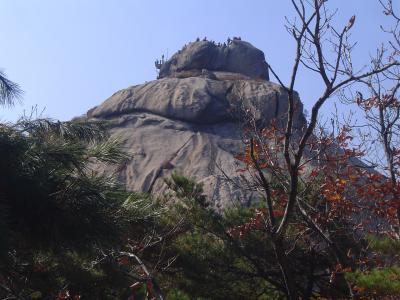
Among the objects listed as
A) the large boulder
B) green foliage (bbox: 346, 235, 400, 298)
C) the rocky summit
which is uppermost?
the large boulder

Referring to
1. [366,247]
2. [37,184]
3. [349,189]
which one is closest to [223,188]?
[349,189]

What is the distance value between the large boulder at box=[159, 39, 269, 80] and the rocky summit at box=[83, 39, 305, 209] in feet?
1.68

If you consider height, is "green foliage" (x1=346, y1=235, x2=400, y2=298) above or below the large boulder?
below

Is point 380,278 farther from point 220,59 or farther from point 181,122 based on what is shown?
point 220,59

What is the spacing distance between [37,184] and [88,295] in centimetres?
260

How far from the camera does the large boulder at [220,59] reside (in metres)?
25.6

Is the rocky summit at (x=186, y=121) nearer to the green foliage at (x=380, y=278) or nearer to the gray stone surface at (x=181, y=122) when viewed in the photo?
the gray stone surface at (x=181, y=122)

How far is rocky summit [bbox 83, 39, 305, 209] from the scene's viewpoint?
59.3 ft

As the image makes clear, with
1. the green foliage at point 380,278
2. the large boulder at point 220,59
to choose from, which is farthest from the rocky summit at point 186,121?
the green foliage at point 380,278

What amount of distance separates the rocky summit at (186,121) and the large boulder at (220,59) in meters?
0.51

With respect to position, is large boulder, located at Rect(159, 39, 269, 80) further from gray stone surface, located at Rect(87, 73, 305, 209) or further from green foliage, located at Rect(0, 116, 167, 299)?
green foliage, located at Rect(0, 116, 167, 299)

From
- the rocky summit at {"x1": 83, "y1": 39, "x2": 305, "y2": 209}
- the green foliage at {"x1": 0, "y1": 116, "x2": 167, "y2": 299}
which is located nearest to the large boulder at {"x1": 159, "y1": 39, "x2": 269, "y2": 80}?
the rocky summit at {"x1": 83, "y1": 39, "x2": 305, "y2": 209}

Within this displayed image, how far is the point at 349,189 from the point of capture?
27.3ft

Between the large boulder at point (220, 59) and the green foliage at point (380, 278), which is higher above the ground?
the large boulder at point (220, 59)
